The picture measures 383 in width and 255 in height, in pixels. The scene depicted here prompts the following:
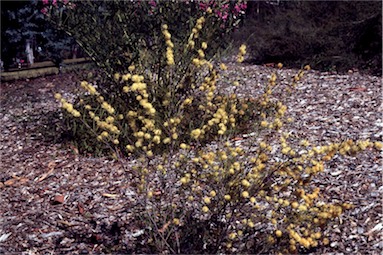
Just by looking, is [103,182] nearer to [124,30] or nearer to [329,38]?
[124,30]

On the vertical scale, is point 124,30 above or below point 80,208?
above

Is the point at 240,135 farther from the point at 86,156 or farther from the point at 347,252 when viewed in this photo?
the point at 347,252

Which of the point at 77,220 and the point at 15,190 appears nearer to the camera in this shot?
the point at 77,220

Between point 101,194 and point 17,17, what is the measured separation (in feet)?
18.7

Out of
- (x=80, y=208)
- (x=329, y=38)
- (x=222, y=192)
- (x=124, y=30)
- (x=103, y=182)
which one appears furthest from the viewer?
(x=329, y=38)

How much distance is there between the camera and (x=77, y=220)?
3066mm

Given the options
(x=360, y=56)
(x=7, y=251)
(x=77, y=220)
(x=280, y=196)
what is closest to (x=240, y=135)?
(x=280, y=196)

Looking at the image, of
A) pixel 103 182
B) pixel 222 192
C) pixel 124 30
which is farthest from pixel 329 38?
pixel 222 192

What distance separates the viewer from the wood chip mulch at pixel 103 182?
2812 mm

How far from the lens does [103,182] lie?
3539 millimetres

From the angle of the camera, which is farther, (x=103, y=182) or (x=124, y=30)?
(x=124, y=30)

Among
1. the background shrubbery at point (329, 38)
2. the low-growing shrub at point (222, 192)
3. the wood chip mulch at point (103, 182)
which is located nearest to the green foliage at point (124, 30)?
the wood chip mulch at point (103, 182)

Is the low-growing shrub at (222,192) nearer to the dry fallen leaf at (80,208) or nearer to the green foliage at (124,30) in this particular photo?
the dry fallen leaf at (80,208)

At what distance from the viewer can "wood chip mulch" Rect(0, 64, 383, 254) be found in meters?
2.81
